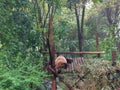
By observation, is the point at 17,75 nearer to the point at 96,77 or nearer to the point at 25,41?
the point at 96,77

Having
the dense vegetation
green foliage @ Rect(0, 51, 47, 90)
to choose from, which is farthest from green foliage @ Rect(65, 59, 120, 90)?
green foliage @ Rect(0, 51, 47, 90)

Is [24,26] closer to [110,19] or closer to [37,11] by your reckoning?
[37,11]

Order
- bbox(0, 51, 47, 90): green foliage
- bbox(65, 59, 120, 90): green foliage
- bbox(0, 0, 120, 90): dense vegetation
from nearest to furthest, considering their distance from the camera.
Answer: bbox(0, 51, 47, 90): green foliage, bbox(0, 0, 120, 90): dense vegetation, bbox(65, 59, 120, 90): green foliage

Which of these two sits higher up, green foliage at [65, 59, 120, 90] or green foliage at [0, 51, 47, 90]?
green foliage at [0, 51, 47, 90]

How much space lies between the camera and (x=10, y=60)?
337 centimetres

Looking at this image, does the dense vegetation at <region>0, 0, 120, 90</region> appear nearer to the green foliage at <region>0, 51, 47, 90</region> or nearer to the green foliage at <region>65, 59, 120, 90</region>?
the green foliage at <region>0, 51, 47, 90</region>

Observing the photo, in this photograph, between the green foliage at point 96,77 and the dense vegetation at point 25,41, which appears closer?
the dense vegetation at point 25,41

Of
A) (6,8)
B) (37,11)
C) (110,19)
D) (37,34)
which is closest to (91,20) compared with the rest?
(110,19)

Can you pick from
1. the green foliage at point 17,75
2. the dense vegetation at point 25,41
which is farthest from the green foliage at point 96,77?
the green foliage at point 17,75

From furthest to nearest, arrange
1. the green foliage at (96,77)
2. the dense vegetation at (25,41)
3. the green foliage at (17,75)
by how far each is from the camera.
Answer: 1. the green foliage at (96,77)
2. the dense vegetation at (25,41)
3. the green foliage at (17,75)

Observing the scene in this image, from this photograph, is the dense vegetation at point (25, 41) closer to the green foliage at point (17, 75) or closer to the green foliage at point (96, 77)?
the green foliage at point (17, 75)

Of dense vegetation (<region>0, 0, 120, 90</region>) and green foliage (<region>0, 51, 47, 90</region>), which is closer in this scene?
green foliage (<region>0, 51, 47, 90</region>)

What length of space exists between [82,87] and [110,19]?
6635 millimetres

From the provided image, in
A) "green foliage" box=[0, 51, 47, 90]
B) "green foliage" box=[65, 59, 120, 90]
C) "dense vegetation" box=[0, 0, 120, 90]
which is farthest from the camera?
"green foliage" box=[65, 59, 120, 90]
